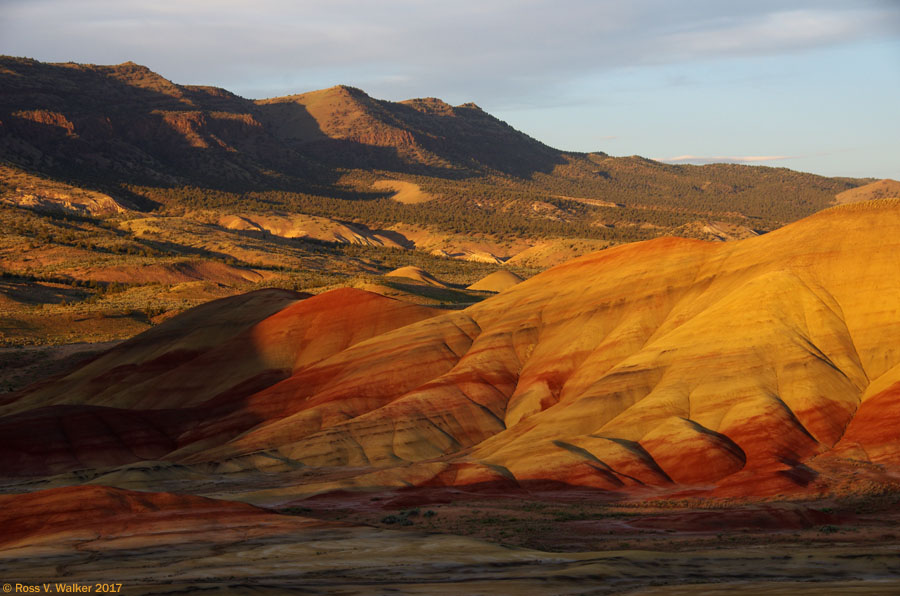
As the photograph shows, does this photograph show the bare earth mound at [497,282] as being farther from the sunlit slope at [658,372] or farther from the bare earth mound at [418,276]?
the sunlit slope at [658,372]

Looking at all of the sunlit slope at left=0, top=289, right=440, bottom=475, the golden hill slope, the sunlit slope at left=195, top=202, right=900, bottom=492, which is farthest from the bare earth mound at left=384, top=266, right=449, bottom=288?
the sunlit slope at left=195, top=202, right=900, bottom=492

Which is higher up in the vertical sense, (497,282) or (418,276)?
(497,282)

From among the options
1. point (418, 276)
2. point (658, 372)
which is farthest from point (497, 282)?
point (658, 372)

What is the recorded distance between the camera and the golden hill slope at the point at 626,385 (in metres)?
49.0

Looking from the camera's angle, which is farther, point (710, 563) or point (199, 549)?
point (199, 549)

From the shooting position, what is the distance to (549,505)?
143 ft

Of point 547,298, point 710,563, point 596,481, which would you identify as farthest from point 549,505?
point 547,298

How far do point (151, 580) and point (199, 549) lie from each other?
6.51 metres

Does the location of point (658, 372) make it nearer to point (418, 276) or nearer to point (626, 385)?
point (626, 385)

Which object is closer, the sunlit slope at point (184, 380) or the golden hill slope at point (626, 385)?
the golden hill slope at point (626, 385)

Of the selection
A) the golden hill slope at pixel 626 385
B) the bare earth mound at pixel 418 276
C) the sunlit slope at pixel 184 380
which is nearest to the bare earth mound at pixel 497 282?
the bare earth mound at pixel 418 276

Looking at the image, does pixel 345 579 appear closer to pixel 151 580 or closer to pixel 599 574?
pixel 151 580

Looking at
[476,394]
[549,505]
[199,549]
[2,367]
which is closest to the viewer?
[199,549]

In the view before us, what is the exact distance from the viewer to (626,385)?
56.7 metres
